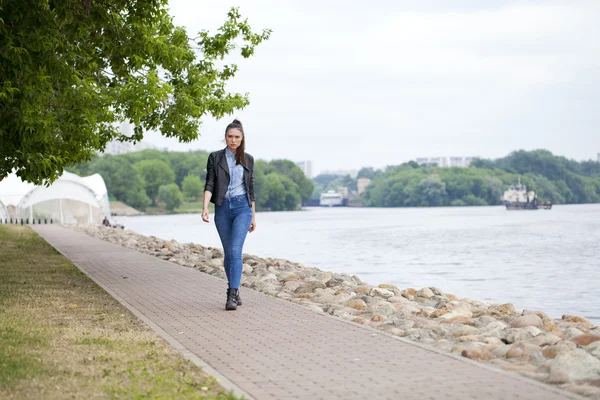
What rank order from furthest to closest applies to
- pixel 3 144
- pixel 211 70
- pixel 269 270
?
pixel 211 70 → pixel 269 270 → pixel 3 144

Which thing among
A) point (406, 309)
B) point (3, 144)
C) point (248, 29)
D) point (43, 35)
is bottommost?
point (406, 309)

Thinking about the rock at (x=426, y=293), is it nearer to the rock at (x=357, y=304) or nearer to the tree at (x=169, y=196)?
the rock at (x=357, y=304)

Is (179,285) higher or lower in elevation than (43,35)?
lower

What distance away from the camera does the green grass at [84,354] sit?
6277 mm

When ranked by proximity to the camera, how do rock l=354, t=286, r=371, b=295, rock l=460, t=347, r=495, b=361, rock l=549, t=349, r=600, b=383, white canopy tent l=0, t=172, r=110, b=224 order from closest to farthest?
rock l=549, t=349, r=600, b=383 < rock l=460, t=347, r=495, b=361 < rock l=354, t=286, r=371, b=295 < white canopy tent l=0, t=172, r=110, b=224

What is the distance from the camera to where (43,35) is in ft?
39.5

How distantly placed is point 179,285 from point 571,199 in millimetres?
156768

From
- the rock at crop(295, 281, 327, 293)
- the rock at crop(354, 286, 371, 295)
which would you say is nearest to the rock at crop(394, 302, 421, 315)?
the rock at crop(354, 286, 371, 295)

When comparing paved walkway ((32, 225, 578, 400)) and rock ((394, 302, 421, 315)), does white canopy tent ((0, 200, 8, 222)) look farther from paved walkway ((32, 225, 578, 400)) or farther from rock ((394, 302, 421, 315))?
rock ((394, 302, 421, 315))

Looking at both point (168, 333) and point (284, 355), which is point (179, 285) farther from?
point (284, 355)

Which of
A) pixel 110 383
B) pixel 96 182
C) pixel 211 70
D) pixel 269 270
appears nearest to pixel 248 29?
pixel 211 70

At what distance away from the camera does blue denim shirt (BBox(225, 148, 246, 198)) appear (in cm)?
1064

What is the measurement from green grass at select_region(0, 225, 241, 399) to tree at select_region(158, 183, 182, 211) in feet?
449

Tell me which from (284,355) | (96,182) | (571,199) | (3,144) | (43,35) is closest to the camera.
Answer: (284,355)
